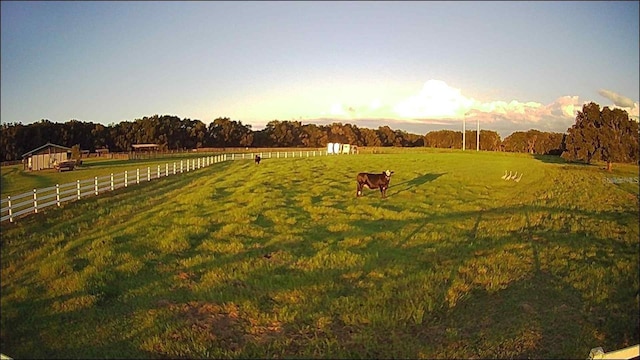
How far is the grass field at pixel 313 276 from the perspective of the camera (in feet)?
16.6

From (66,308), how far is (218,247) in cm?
264

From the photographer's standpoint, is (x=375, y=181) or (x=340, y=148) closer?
(x=340, y=148)

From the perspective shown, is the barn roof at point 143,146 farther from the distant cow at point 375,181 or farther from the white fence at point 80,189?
the distant cow at point 375,181

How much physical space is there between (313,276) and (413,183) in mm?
7847

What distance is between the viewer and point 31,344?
4.73 m

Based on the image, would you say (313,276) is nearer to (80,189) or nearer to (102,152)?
(80,189)

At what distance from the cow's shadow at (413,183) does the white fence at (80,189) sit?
21.0ft

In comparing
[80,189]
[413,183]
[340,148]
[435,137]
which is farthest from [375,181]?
[80,189]

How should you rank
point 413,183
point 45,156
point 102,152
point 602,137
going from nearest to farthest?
point 45,156 → point 102,152 → point 602,137 → point 413,183

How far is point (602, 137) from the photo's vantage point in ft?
39.8

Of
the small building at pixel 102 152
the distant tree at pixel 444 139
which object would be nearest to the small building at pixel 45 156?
the small building at pixel 102 152

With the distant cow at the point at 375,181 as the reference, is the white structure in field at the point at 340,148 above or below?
above

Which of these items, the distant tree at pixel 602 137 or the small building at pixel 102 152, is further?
the distant tree at pixel 602 137

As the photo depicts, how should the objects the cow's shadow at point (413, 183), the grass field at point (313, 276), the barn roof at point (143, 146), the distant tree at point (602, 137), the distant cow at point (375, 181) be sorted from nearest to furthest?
the grass field at point (313, 276), the barn roof at point (143, 146), the distant tree at point (602, 137), the distant cow at point (375, 181), the cow's shadow at point (413, 183)
